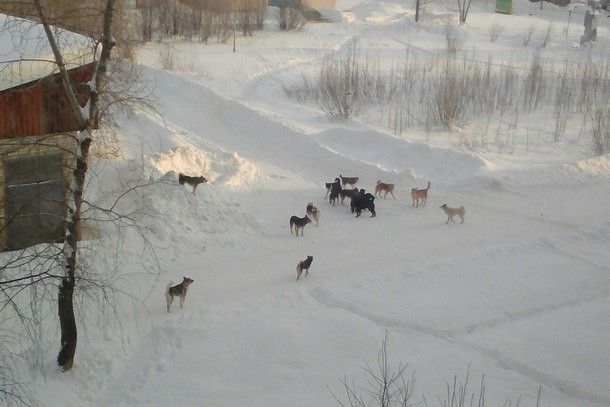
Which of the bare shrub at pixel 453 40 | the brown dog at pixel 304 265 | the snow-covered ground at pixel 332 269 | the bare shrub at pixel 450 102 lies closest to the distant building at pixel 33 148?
the snow-covered ground at pixel 332 269

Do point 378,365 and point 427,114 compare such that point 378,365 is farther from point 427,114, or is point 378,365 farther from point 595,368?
point 427,114

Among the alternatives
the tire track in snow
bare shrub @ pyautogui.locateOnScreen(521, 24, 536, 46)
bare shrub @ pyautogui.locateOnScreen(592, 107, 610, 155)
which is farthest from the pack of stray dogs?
bare shrub @ pyautogui.locateOnScreen(521, 24, 536, 46)

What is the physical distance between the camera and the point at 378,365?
36.9 feet

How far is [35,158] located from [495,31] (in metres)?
36.1

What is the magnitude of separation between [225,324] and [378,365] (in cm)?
279

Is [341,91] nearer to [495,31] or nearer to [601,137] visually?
[601,137]

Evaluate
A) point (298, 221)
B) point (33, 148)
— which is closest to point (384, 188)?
point (298, 221)

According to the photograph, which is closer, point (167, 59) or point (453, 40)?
point (167, 59)

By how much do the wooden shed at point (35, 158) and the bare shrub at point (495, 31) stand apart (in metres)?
33.9

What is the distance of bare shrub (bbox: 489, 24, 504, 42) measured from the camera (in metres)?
43.9

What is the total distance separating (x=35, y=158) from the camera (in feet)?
49.4

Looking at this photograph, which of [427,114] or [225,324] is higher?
[427,114]

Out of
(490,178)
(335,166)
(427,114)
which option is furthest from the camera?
(427,114)

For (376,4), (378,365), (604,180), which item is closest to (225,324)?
(378,365)
